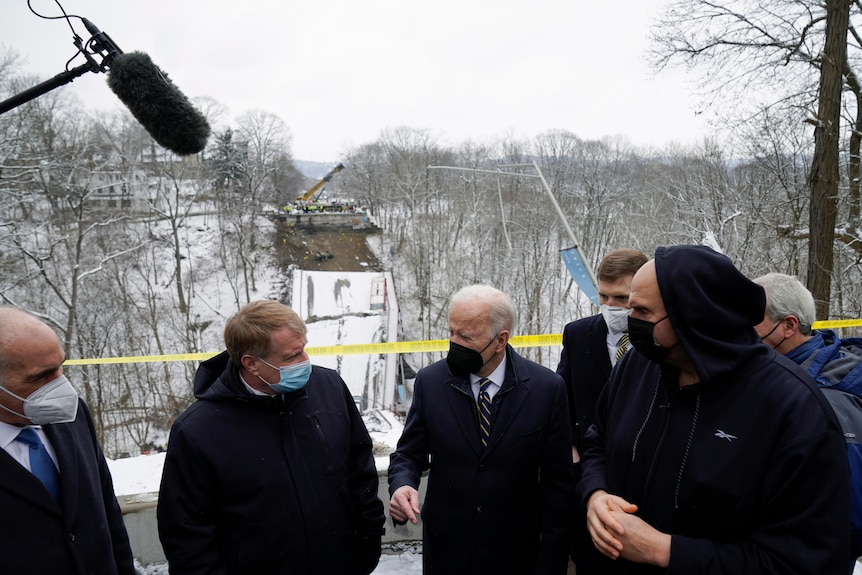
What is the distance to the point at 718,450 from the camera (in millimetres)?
1761

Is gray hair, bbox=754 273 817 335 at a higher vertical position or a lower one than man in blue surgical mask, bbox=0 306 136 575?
higher

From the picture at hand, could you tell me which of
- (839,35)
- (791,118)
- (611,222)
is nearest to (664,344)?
(839,35)

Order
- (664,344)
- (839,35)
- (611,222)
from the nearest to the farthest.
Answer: (664,344)
(839,35)
(611,222)

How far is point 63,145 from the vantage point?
27.7 meters

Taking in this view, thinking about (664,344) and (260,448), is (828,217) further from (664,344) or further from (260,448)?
(260,448)

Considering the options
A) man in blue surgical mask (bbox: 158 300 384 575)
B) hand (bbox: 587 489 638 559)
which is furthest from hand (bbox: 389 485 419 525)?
hand (bbox: 587 489 638 559)

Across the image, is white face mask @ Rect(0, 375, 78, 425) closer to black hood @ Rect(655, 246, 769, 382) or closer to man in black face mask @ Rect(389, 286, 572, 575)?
man in black face mask @ Rect(389, 286, 572, 575)

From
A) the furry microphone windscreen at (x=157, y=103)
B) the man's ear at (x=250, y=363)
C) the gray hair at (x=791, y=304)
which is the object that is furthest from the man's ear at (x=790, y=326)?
the furry microphone windscreen at (x=157, y=103)

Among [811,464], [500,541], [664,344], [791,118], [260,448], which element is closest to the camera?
[811,464]

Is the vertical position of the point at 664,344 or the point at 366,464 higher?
the point at 664,344

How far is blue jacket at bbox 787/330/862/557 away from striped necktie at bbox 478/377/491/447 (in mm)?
1544

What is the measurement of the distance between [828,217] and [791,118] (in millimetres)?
3500

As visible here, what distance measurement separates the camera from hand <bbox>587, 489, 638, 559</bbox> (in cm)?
185

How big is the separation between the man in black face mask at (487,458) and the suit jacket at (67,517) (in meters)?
1.33
